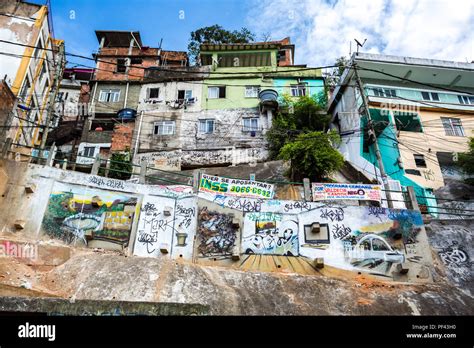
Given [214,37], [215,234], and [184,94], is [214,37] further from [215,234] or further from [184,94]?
[215,234]

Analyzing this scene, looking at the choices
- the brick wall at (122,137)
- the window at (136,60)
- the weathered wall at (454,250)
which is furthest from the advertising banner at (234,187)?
the window at (136,60)

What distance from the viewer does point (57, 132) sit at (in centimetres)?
3094

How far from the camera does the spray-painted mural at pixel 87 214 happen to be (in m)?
14.7

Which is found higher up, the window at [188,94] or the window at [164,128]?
the window at [188,94]

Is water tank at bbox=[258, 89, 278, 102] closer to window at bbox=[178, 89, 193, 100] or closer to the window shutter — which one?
the window shutter

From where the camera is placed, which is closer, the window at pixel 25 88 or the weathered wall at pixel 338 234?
the weathered wall at pixel 338 234

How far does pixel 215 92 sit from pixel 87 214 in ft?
62.1

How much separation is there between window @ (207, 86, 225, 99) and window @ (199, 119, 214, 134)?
2.79 metres

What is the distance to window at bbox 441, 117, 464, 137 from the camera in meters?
26.7

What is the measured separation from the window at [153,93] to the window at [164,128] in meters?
3.12

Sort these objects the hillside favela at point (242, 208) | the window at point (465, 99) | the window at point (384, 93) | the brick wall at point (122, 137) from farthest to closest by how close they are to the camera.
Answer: the window at point (465, 99) → the brick wall at point (122, 137) → the window at point (384, 93) → the hillside favela at point (242, 208)

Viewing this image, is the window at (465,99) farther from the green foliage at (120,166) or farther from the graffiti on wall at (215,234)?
the green foliage at (120,166)

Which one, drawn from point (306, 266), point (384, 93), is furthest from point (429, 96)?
point (306, 266)

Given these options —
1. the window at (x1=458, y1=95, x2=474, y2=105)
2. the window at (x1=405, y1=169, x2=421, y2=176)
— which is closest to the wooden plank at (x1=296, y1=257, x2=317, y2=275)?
the window at (x1=405, y1=169, x2=421, y2=176)
